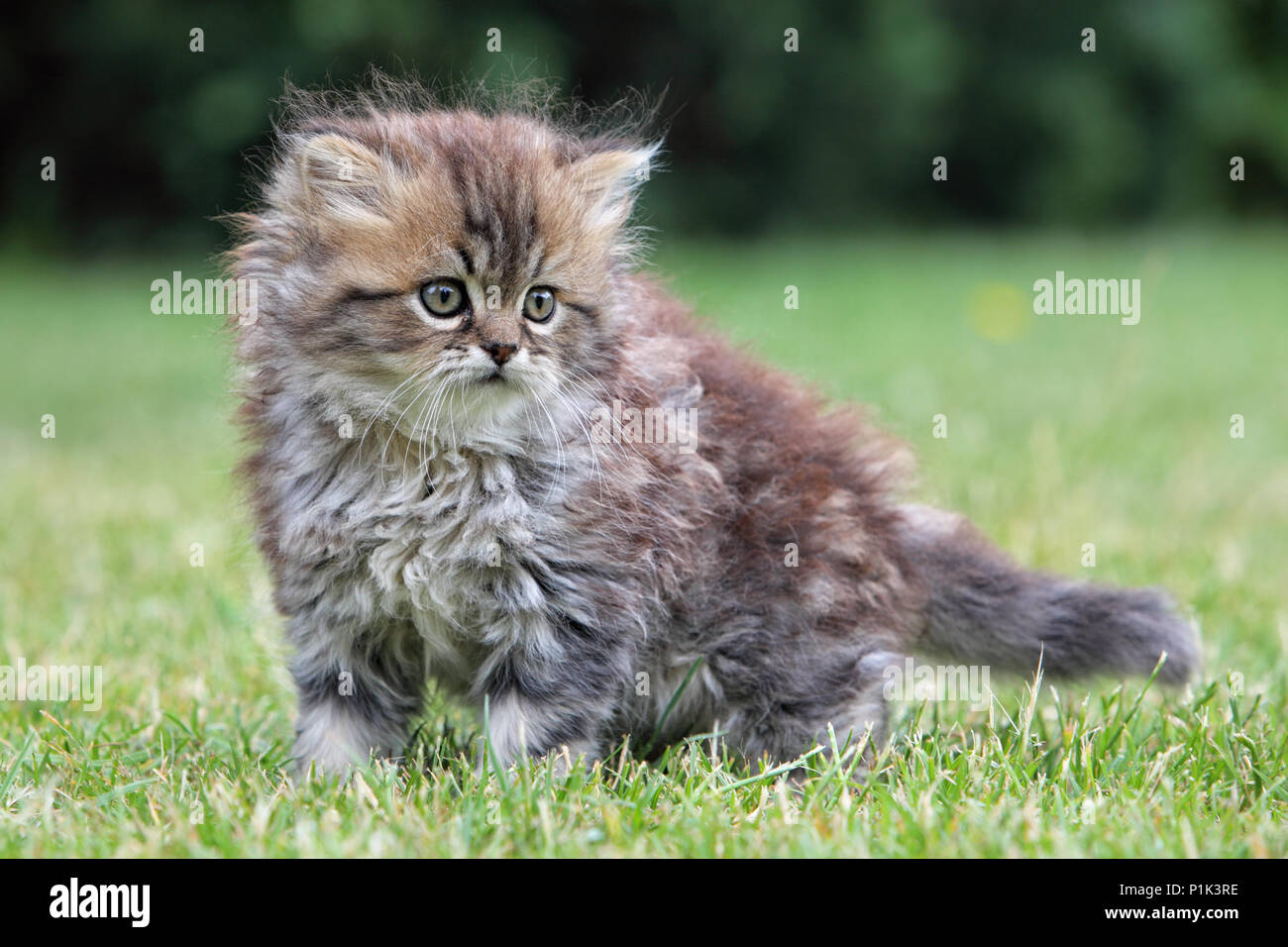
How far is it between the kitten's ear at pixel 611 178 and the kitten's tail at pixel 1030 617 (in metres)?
1.17

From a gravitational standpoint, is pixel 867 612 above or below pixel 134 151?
below

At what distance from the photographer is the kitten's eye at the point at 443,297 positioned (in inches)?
113

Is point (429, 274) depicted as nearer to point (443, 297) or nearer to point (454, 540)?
point (443, 297)

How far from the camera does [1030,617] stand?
355 cm

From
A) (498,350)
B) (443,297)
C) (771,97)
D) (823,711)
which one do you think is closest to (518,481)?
(498,350)

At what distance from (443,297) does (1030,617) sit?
178 cm

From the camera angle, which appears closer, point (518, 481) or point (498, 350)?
point (498, 350)

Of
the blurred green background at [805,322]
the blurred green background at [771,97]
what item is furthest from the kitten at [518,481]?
the blurred green background at [771,97]

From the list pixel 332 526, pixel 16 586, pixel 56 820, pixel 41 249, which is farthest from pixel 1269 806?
pixel 41 249

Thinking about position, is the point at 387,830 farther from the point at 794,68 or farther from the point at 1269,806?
the point at 794,68

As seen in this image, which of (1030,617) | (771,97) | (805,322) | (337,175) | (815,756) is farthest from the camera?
(771,97)

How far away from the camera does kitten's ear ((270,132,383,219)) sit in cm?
293
